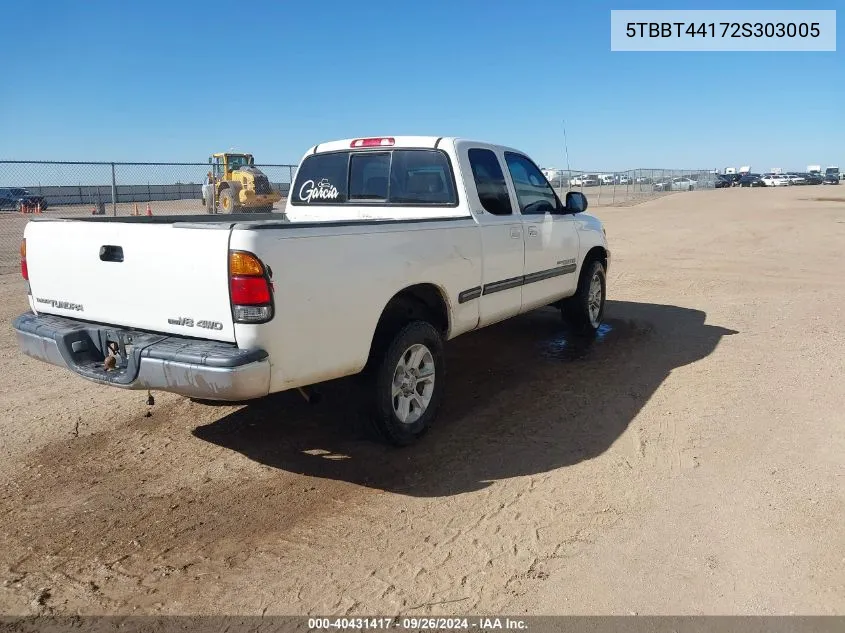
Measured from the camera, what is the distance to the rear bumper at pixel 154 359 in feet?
10.9

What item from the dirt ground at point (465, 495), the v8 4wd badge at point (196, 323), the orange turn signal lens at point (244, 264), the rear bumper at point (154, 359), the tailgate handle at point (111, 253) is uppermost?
the tailgate handle at point (111, 253)

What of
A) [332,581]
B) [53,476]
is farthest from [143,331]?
[332,581]

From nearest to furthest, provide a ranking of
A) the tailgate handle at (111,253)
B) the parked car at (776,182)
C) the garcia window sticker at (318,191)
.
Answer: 1. the tailgate handle at (111,253)
2. the garcia window sticker at (318,191)
3. the parked car at (776,182)

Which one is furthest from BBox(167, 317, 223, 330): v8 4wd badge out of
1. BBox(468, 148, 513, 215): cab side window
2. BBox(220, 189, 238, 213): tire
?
BBox(220, 189, 238, 213): tire

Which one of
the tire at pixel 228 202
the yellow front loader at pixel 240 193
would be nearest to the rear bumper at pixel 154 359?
the yellow front loader at pixel 240 193

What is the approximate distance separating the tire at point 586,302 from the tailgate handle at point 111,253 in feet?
15.1

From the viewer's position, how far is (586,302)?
7043mm

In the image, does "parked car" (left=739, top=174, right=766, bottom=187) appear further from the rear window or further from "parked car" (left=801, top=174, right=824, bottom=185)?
the rear window

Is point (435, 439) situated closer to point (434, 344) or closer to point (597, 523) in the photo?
point (434, 344)

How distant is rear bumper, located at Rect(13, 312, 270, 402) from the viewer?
3.32 metres

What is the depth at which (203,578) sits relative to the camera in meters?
3.04

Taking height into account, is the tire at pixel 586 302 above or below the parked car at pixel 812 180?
below

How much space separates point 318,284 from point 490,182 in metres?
2.32

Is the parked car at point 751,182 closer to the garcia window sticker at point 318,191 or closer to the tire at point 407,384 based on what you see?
the garcia window sticker at point 318,191
